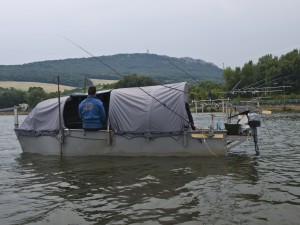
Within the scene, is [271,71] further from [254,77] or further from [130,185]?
[130,185]

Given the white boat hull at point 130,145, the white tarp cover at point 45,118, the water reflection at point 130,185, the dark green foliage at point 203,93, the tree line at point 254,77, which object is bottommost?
the water reflection at point 130,185

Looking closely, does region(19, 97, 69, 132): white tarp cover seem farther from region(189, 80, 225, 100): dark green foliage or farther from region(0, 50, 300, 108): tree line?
region(0, 50, 300, 108): tree line

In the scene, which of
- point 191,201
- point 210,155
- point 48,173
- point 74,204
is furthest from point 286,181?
point 48,173

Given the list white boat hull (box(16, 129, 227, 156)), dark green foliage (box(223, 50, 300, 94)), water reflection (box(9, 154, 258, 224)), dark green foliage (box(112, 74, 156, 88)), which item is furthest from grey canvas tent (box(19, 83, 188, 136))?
dark green foliage (box(223, 50, 300, 94))

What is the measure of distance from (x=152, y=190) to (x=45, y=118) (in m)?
9.00

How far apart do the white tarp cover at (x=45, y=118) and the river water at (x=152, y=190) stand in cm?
177

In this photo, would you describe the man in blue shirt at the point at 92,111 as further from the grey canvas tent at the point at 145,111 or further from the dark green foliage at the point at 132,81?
the dark green foliage at the point at 132,81

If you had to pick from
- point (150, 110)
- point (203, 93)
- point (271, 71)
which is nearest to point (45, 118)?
point (150, 110)

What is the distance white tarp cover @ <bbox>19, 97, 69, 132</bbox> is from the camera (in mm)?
16984

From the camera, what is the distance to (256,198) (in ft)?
30.3

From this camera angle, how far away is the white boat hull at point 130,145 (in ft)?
50.2

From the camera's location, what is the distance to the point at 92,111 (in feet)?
50.6

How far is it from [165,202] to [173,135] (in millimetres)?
6443

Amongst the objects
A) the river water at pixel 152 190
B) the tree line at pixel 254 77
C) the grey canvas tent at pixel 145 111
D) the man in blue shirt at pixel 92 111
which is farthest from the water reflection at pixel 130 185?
the tree line at pixel 254 77
